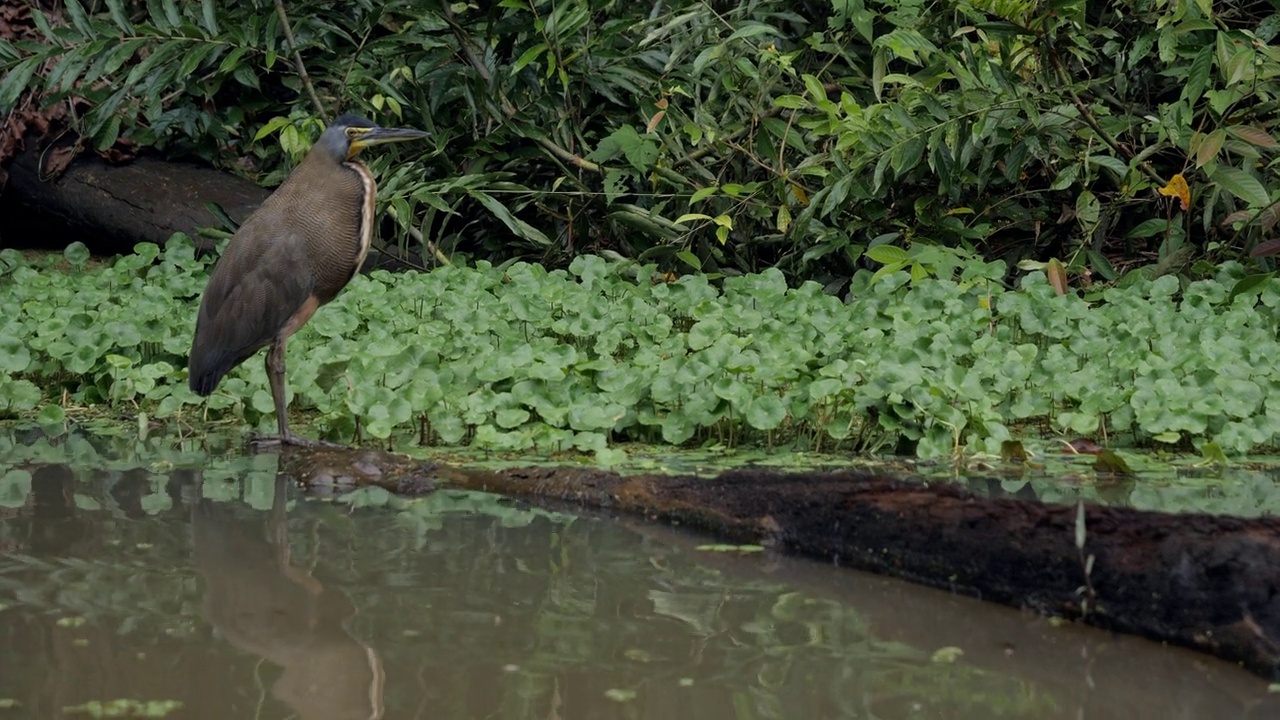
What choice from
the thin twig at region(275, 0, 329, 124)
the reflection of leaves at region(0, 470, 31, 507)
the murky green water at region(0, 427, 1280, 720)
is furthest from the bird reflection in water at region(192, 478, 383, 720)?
the thin twig at region(275, 0, 329, 124)

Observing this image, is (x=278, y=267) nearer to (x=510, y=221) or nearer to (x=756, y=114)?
(x=510, y=221)

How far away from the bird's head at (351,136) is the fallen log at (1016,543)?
2225mm

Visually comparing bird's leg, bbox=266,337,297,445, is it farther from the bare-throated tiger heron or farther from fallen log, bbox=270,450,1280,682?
fallen log, bbox=270,450,1280,682

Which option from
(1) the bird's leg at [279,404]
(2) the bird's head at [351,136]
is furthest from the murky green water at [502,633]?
(2) the bird's head at [351,136]

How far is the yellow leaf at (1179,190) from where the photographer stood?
23.1 ft

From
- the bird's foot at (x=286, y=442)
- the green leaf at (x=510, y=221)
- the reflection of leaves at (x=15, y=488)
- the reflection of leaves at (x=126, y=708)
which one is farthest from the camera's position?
the green leaf at (x=510, y=221)

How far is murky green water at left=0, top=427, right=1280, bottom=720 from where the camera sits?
253 centimetres

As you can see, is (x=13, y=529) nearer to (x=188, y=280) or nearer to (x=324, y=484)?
(x=324, y=484)

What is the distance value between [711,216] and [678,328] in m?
1.70

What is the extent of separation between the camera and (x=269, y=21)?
8.46 metres

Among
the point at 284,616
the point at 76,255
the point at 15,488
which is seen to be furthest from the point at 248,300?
the point at 76,255

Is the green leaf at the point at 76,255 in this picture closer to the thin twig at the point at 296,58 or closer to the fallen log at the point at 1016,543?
the thin twig at the point at 296,58

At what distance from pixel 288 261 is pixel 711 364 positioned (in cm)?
164

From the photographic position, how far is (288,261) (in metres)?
5.40
